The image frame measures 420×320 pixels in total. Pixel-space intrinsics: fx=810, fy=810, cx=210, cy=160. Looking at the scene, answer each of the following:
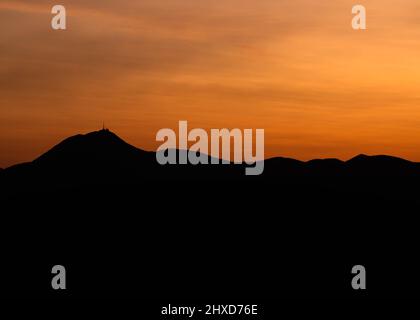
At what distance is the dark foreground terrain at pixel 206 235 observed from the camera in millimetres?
95000

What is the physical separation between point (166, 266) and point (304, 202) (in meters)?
36.1

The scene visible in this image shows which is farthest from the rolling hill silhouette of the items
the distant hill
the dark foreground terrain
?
the dark foreground terrain

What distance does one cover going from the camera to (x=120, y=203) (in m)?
128

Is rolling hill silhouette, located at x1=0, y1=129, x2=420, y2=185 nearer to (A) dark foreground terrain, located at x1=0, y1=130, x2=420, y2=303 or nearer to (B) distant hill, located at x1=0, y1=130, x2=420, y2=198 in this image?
Result: (B) distant hill, located at x1=0, y1=130, x2=420, y2=198

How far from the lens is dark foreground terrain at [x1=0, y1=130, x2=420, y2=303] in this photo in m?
95.0

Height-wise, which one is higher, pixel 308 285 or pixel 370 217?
pixel 370 217

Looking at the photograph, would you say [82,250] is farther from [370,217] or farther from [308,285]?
[370,217]

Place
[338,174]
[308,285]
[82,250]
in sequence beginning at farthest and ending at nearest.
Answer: [338,174], [82,250], [308,285]

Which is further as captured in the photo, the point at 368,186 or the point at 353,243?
the point at 368,186

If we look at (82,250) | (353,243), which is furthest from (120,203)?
(353,243)

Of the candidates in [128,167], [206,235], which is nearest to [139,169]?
[128,167]

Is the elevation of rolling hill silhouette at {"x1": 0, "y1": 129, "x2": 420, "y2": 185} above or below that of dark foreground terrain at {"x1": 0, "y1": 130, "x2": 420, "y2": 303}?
above

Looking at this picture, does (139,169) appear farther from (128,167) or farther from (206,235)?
(206,235)

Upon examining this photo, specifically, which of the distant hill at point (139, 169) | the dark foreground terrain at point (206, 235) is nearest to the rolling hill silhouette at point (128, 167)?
the distant hill at point (139, 169)
